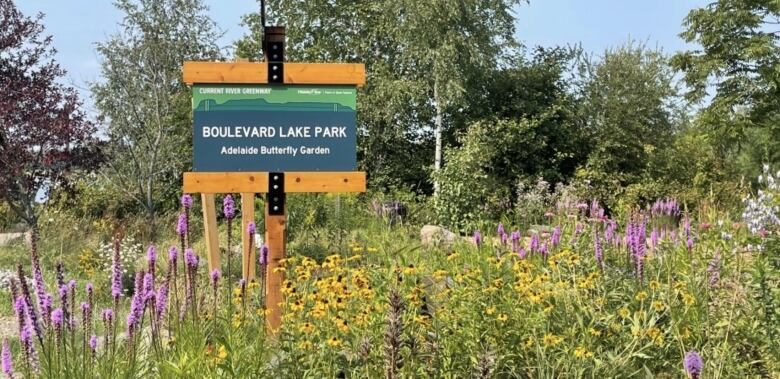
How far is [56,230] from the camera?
990 centimetres

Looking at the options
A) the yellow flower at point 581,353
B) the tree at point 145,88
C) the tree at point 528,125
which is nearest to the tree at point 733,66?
the tree at point 528,125

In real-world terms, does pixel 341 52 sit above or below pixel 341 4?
below

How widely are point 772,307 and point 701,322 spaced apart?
33cm

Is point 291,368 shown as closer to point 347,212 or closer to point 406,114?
point 347,212

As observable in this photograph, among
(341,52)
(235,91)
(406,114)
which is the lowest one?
(235,91)

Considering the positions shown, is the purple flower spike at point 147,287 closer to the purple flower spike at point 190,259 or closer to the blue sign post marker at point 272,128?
the purple flower spike at point 190,259

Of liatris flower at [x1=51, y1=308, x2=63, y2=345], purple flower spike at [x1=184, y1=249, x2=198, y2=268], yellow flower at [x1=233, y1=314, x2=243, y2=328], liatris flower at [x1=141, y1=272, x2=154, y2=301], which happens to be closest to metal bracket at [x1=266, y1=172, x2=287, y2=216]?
yellow flower at [x1=233, y1=314, x2=243, y2=328]

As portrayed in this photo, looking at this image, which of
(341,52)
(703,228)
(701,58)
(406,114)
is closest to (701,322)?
(703,228)

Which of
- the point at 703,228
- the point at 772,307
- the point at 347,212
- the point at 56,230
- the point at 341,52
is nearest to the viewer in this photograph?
the point at 772,307

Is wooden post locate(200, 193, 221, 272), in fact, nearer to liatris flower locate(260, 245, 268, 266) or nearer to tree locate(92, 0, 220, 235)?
liatris flower locate(260, 245, 268, 266)

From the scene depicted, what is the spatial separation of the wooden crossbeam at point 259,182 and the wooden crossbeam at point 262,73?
0.57 meters

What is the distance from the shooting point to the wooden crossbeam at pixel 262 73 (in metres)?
3.97

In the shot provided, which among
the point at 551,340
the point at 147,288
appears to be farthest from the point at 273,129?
the point at 551,340

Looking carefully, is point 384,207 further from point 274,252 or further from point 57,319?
point 57,319
